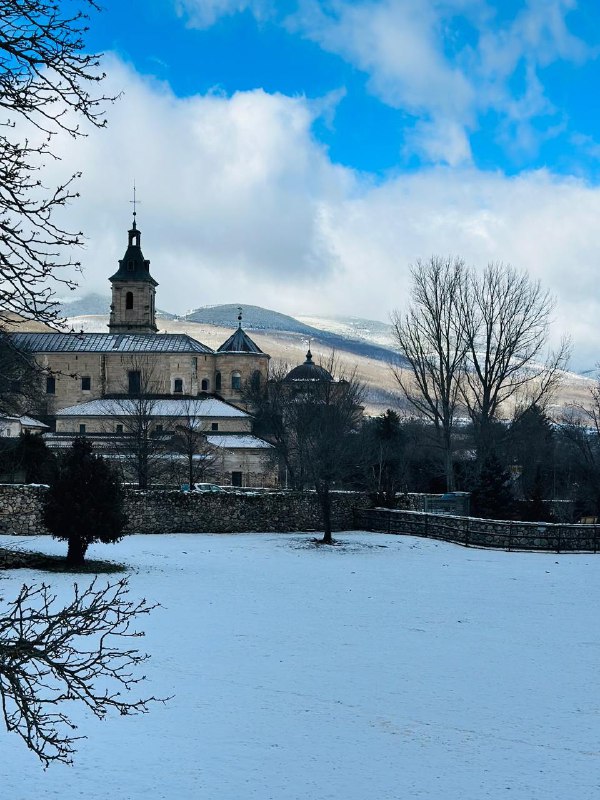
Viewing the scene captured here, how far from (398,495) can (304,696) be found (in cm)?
2533

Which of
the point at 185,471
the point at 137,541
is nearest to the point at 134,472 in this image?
the point at 185,471

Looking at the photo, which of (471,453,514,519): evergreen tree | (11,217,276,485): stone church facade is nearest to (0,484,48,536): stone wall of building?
(471,453,514,519): evergreen tree

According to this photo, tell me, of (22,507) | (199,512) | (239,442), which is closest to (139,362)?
(239,442)

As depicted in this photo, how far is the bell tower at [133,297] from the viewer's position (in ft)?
288

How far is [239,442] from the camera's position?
2448 inches

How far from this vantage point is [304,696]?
1054 cm

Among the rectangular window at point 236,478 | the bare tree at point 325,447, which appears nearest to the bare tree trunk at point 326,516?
the bare tree at point 325,447

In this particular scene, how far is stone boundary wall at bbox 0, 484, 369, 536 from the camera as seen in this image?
27.1 metres

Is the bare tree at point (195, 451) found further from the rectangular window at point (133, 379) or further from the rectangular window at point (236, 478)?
the rectangular window at point (133, 379)

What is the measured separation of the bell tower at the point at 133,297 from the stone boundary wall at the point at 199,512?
57765 millimetres

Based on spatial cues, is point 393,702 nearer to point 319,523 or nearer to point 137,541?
point 137,541

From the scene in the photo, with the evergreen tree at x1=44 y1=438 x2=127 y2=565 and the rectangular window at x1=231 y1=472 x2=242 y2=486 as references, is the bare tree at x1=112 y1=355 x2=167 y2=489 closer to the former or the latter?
the rectangular window at x1=231 y1=472 x2=242 y2=486

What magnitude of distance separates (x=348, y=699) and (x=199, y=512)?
20.4 meters

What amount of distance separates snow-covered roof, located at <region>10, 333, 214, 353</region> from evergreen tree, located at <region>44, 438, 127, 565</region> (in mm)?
60582
